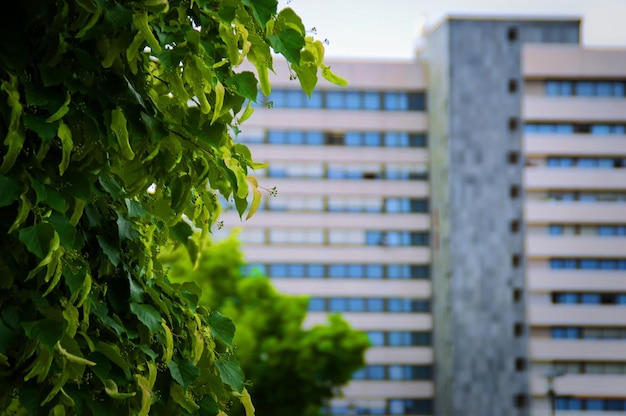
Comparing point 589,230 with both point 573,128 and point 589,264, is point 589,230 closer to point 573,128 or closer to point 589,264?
point 589,264

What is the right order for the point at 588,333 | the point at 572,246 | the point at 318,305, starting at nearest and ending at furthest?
the point at 572,246
the point at 588,333
the point at 318,305

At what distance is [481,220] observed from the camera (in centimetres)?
6169

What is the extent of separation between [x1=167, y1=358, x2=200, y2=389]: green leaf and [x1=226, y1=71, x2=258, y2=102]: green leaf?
651 mm

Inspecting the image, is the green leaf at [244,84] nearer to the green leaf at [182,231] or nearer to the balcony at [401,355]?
the green leaf at [182,231]

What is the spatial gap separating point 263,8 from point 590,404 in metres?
63.7

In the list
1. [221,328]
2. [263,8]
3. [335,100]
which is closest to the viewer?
[263,8]

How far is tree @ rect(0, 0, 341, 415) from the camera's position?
8.21ft

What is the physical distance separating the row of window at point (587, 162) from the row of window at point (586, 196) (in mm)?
1391

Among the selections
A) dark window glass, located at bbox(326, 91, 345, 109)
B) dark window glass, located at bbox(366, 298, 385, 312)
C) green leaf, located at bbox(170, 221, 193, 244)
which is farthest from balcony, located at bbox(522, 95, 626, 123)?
green leaf, located at bbox(170, 221, 193, 244)

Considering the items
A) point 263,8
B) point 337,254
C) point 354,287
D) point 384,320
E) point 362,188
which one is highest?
point 362,188

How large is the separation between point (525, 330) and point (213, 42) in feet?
199

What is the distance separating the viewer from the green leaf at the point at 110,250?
2.82 metres

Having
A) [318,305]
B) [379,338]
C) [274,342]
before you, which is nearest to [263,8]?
[274,342]

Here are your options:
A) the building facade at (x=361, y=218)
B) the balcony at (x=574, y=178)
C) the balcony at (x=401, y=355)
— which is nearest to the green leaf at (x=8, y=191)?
the balcony at (x=574, y=178)
